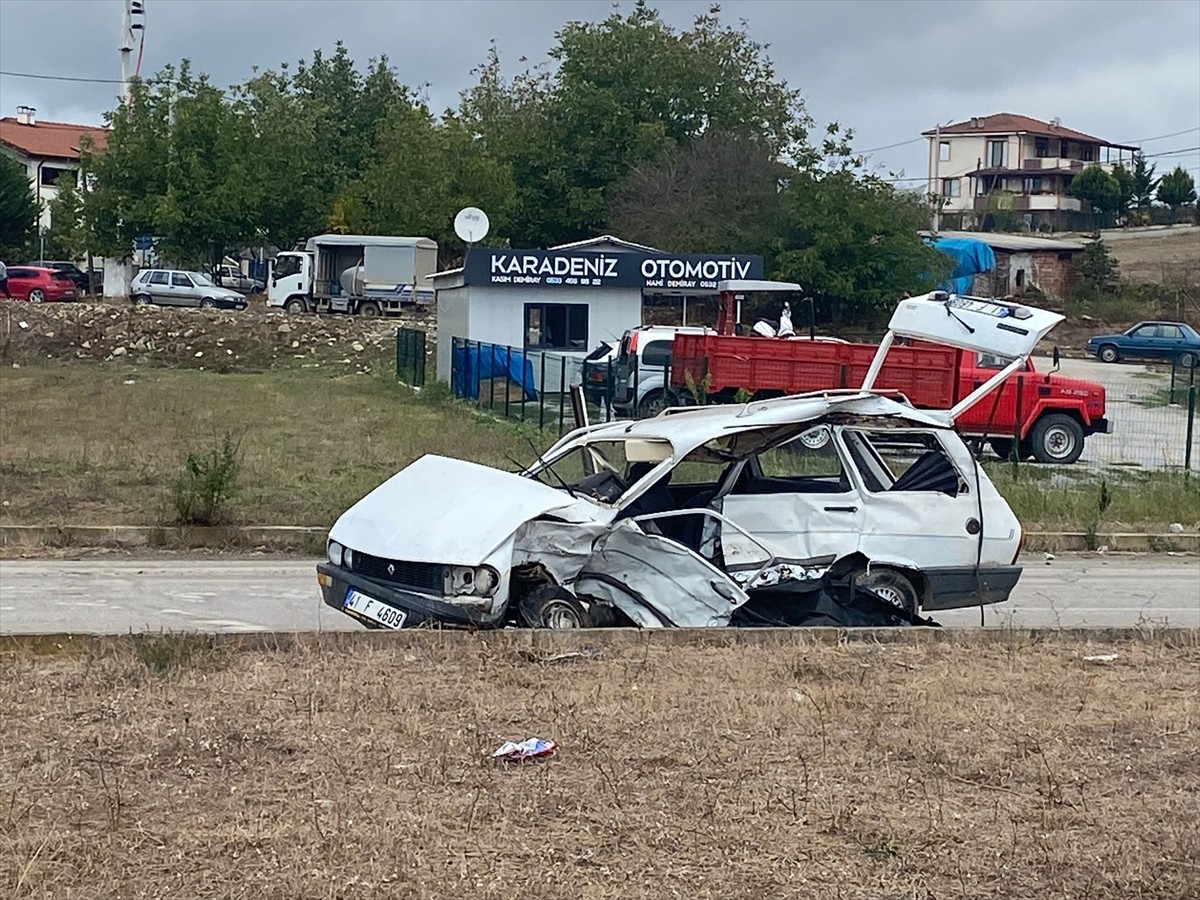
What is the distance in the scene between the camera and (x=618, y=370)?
1093 inches

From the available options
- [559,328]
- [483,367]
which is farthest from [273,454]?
[559,328]

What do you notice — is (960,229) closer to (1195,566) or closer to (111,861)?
(1195,566)

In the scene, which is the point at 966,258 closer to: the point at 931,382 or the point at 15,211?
the point at 931,382

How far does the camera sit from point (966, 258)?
58562 millimetres

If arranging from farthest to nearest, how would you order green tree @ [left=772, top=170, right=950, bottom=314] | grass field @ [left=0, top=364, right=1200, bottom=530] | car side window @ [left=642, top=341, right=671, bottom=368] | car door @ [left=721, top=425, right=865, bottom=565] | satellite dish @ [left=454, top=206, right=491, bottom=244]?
1. green tree @ [left=772, top=170, right=950, bottom=314]
2. satellite dish @ [left=454, top=206, right=491, bottom=244]
3. car side window @ [left=642, top=341, right=671, bottom=368]
4. grass field @ [left=0, top=364, right=1200, bottom=530]
5. car door @ [left=721, top=425, right=865, bottom=565]

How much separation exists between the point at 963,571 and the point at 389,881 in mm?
6124

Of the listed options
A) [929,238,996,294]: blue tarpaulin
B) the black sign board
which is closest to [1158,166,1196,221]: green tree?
[929,238,996,294]: blue tarpaulin

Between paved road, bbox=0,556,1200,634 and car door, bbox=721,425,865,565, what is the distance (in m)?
1.94

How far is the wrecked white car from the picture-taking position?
9156 millimetres

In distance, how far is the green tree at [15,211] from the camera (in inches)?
2852

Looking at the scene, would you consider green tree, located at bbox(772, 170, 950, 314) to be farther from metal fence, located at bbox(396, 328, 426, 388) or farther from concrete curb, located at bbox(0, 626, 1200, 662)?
concrete curb, located at bbox(0, 626, 1200, 662)

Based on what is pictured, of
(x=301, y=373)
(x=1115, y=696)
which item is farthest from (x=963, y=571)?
(x=301, y=373)

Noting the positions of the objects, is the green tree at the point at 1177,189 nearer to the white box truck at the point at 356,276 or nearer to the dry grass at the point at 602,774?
the white box truck at the point at 356,276

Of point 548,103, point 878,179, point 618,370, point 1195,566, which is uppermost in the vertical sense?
point 548,103
